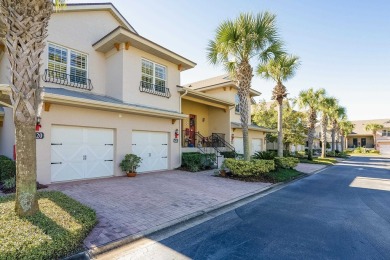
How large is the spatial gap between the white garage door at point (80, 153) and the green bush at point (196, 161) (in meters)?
4.99

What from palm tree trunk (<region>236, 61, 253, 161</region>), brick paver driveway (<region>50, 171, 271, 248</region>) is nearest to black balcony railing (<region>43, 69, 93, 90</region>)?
brick paver driveway (<region>50, 171, 271, 248</region>)

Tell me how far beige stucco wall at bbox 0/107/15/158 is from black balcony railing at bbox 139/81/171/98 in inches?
252

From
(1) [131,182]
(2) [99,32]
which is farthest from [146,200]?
(2) [99,32]

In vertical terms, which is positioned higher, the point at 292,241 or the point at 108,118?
the point at 108,118

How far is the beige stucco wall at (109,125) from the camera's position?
8.98m

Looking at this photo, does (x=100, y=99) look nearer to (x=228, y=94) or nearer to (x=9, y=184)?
(x=9, y=184)

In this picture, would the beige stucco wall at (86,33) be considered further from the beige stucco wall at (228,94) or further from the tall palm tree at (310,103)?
the tall palm tree at (310,103)

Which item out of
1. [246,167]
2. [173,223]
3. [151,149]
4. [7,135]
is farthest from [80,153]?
[246,167]

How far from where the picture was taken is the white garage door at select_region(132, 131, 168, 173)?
12633 millimetres

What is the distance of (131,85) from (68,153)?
4967 mm

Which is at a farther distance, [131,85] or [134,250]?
[131,85]

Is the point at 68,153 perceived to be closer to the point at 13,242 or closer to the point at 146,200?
the point at 146,200

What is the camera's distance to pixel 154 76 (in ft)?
45.7

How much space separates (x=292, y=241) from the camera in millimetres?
4836
